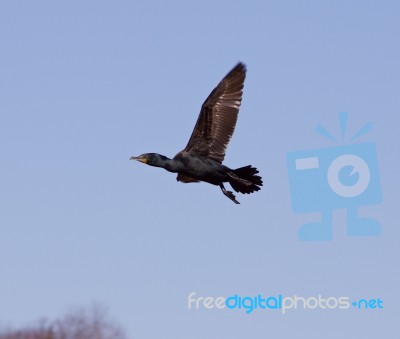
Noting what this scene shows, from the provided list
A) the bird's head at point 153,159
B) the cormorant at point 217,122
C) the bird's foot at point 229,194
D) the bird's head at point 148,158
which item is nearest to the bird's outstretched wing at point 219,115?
the cormorant at point 217,122

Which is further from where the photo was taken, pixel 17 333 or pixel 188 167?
pixel 17 333

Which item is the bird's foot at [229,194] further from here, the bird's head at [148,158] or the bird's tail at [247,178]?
the bird's head at [148,158]

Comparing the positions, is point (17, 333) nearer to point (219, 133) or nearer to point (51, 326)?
point (51, 326)

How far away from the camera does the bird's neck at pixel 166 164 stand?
1289 inches

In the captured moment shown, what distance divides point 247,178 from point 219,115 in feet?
5.40

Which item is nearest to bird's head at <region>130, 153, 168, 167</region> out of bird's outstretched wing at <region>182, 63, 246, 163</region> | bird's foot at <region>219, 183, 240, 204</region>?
bird's outstretched wing at <region>182, 63, 246, 163</region>

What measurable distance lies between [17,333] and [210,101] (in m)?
24.2

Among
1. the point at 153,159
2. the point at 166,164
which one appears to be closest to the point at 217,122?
the point at 166,164

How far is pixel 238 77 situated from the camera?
33.5m

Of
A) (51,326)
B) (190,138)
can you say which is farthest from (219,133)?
(51,326)

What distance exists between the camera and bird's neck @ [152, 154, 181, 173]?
1289 inches

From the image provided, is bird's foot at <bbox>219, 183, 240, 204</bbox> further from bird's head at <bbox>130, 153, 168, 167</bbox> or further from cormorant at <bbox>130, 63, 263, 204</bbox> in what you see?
bird's head at <bbox>130, 153, 168, 167</bbox>

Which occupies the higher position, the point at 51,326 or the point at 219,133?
the point at 219,133

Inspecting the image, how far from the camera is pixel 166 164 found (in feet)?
107
